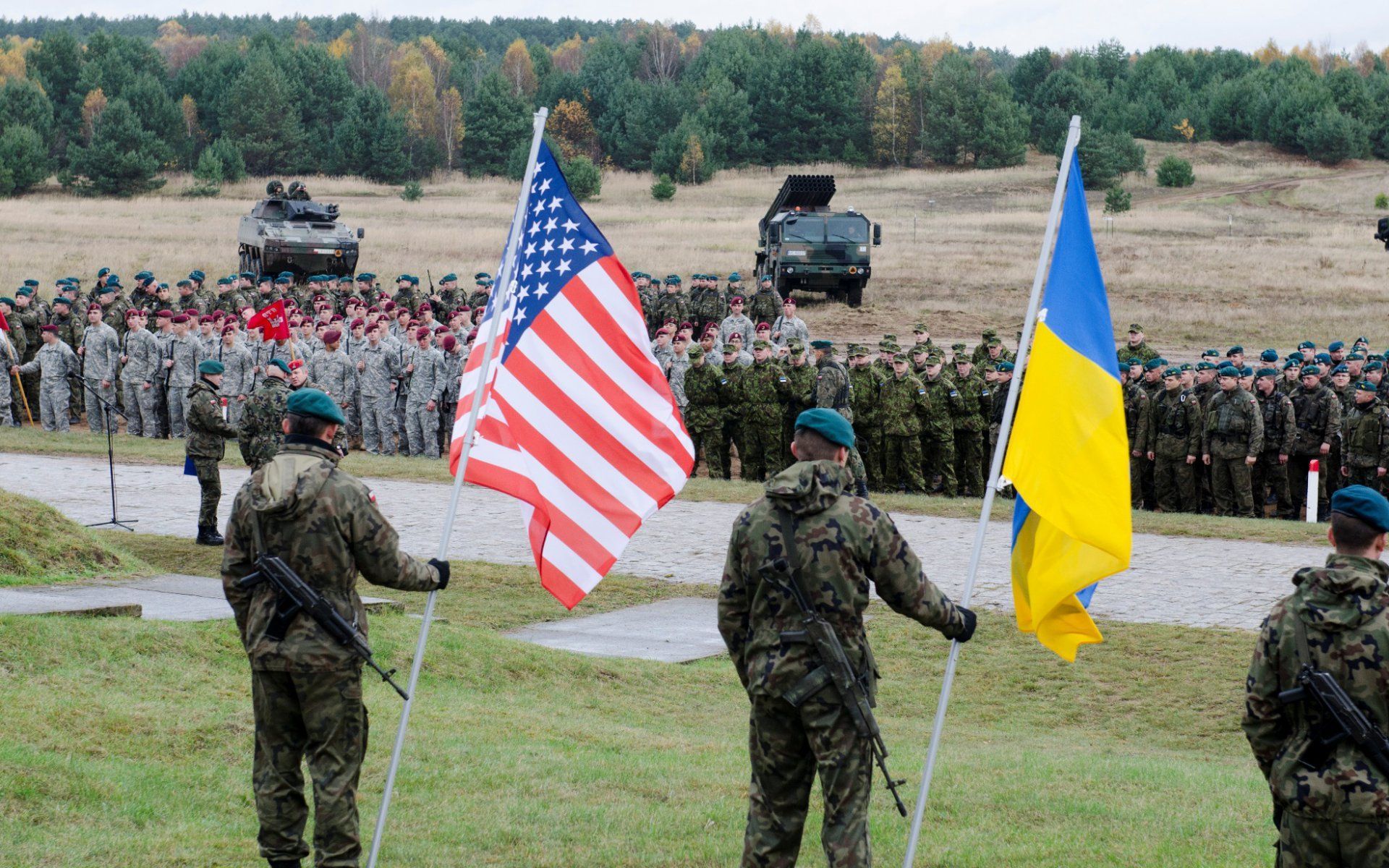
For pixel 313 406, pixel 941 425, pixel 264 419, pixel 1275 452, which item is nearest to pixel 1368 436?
pixel 1275 452

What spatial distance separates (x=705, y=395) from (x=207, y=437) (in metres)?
8.13

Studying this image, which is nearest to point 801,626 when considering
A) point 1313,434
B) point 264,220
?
point 1313,434

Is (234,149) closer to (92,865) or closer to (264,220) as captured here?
(264,220)

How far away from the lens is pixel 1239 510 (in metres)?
18.9

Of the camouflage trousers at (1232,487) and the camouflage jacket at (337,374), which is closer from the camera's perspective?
the camouflage trousers at (1232,487)

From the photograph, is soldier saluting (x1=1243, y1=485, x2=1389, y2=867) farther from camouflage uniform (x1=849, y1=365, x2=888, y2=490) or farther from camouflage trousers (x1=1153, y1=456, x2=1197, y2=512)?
camouflage uniform (x1=849, y1=365, x2=888, y2=490)

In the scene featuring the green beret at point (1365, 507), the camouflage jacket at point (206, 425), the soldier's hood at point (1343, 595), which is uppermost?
the green beret at point (1365, 507)

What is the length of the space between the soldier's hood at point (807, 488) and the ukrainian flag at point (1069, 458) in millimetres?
1093

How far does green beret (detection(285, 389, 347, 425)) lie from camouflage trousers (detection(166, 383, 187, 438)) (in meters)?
18.5

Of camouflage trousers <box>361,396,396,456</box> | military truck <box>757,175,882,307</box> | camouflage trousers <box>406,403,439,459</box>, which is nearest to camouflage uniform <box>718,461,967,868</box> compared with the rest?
camouflage trousers <box>406,403,439,459</box>

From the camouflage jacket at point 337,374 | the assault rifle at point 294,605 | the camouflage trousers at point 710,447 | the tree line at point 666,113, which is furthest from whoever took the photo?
the tree line at point 666,113

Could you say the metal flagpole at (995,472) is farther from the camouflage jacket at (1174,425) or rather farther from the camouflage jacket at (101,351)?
the camouflage jacket at (101,351)

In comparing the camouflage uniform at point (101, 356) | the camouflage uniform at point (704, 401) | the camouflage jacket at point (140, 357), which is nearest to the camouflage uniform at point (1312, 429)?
the camouflage uniform at point (704, 401)

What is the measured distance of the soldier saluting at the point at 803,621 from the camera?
5547 mm
